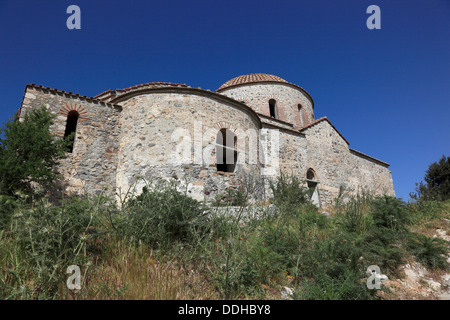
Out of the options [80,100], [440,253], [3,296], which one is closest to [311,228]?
[440,253]

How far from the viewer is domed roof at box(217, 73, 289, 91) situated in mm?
16047

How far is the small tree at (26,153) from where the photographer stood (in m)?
5.75

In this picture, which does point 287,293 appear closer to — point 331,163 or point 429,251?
point 429,251

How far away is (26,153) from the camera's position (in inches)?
246

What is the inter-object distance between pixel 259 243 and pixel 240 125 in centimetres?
645

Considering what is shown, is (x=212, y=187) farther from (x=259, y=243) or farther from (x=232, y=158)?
(x=259, y=243)

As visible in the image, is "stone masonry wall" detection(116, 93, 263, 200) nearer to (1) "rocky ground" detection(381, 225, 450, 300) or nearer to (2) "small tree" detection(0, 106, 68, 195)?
(2) "small tree" detection(0, 106, 68, 195)

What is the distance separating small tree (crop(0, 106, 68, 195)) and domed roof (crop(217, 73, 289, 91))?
11.6 m

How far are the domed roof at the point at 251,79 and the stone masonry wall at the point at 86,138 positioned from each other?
9.35m

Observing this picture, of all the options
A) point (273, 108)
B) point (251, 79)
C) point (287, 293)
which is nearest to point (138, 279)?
point (287, 293)

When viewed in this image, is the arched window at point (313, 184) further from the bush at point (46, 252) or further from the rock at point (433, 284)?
the bush at point (46, 252)

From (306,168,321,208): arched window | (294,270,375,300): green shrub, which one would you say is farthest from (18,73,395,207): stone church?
(294,270,375,300): green shrub

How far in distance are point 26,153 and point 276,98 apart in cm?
1326

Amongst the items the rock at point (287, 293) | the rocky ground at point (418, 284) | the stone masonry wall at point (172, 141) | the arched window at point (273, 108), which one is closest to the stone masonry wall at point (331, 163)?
the arched window at point (273, 108)
